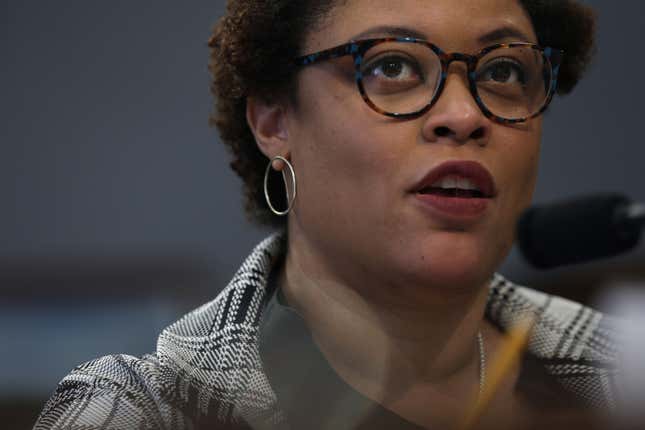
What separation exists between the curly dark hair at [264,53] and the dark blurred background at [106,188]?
4 centimetres

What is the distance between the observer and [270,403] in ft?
4.25

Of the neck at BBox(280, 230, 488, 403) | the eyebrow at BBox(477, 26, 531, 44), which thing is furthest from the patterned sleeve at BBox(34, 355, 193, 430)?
the eyebrow at BBox(477, 26, 531, 44)

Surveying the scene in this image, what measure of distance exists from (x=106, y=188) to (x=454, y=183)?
2.15 ft

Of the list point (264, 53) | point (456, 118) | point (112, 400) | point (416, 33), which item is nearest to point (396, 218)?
point (456, 118)

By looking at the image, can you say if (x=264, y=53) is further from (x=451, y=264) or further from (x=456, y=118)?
(x=451, y=264)

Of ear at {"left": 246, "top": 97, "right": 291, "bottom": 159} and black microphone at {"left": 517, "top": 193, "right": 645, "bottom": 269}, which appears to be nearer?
black microphone at {"left": 517, "top": 193, "right": 645, "bottom": 269}

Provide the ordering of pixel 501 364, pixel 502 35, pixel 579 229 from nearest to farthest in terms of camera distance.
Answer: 1. pixel 579 229
2. pixel 502 35
3. pixel 501 364

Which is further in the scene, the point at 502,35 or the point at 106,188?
the point at 106,188

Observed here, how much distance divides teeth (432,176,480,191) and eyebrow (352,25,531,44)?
0.74 feet

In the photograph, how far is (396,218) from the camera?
1256 millimetres

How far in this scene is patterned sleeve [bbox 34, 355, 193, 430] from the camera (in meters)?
1.25

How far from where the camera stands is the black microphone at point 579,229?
746 millimetres

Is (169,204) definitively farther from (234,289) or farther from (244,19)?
(244,19)

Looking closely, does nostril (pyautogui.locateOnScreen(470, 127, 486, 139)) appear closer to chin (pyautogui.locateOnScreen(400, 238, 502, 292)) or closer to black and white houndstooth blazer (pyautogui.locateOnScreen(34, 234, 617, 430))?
chin (pyautogui.locateOnScreen(400, 238, 502, 292))
